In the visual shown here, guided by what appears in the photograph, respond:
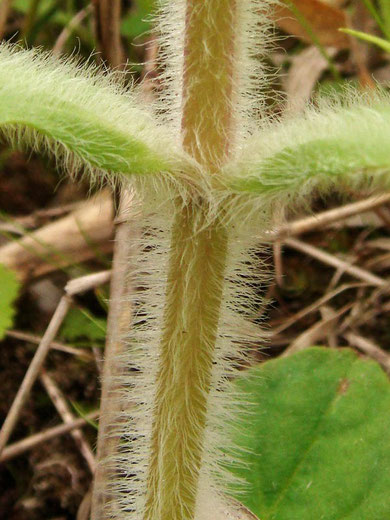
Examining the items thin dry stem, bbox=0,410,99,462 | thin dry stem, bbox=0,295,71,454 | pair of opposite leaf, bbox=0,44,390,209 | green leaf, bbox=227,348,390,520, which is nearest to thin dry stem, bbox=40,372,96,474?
thin dry stem, bbox=0,410,99,462

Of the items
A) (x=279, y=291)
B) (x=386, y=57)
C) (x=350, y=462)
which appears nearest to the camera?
(x=350, y=462)

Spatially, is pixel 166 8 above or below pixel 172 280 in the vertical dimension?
above

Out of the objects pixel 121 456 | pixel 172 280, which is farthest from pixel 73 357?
pixel 172 280

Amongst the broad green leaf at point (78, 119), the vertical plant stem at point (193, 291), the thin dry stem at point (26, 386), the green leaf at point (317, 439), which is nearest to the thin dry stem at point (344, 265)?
the green leaf at point (317, 439)

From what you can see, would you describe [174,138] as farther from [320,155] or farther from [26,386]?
[26,386]

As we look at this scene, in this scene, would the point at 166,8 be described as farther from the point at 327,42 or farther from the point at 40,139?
the point at 327,42

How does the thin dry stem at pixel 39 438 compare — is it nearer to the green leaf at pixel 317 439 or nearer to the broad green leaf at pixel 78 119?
the green leaf at pixel 317 439

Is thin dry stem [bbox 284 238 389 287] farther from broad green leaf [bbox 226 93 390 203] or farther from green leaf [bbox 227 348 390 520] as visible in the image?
broad green leaf [bbox 226 93 390 203]
